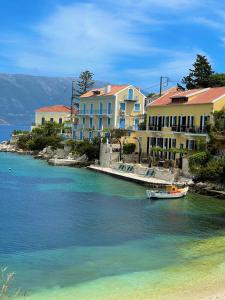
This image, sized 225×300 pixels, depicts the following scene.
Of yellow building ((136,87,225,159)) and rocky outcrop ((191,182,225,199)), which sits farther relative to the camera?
yellow building ((136,87,225,159))

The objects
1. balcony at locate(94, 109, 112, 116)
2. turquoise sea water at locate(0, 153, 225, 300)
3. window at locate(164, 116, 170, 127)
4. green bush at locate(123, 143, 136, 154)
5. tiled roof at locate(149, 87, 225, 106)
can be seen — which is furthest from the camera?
balcony at locate(94, 109, 112, 116)

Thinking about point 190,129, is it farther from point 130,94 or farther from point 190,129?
point 130,94

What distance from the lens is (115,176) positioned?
201ft

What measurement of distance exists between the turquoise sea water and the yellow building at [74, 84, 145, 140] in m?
28.2

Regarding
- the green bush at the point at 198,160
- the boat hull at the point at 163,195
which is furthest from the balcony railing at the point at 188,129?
the boat hull at the point at 163,195

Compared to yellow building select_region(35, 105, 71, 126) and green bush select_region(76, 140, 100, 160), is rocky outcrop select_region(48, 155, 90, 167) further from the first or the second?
yellow building select_region(35, 105, 71, 126)

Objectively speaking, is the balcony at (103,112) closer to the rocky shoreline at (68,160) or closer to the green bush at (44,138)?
the rocky shoreline at (68,160)

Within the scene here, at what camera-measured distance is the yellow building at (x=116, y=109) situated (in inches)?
3083

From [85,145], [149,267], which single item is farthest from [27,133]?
[149,267]

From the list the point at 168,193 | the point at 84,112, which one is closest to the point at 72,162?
the point at 84,112

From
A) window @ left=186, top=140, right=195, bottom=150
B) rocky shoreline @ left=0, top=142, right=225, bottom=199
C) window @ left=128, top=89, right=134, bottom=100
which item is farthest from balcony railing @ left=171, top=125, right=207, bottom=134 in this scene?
window @ left=128, top=89, right=134, bottom=100

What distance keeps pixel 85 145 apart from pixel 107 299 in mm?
57926

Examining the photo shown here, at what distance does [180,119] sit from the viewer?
2383 inches

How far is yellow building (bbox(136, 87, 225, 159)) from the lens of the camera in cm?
5612
